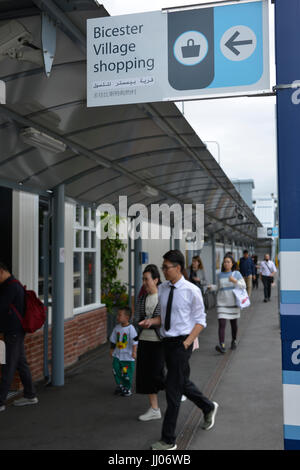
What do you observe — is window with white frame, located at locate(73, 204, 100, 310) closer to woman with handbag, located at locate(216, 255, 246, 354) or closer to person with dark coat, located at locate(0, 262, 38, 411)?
woman with handbag, located at locate(216, 255, 246, 354)

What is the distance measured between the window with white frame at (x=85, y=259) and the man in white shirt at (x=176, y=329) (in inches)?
175

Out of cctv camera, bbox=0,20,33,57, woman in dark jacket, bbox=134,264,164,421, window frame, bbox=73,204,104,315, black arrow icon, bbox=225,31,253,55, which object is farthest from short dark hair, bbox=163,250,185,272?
window frame, bbox=73,204,104,315

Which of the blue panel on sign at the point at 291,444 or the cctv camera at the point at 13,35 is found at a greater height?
the cctv camera at the point at 13,35

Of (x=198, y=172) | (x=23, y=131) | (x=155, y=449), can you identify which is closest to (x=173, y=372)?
(x=155, y=449)

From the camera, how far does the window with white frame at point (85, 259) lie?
9.05m

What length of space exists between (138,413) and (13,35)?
3976mm

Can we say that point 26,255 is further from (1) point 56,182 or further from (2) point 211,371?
(2) point 211,371

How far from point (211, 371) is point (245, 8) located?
5.81 meters

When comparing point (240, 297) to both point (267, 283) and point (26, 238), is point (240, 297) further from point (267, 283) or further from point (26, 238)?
point (267, 283)

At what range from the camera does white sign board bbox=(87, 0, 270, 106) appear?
8.54 ft

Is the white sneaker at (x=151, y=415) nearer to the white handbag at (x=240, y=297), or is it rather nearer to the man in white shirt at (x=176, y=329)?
the man in white shirt at (x=176, y=329)

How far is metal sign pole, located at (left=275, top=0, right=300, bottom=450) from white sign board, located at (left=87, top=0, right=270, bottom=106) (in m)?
0.44

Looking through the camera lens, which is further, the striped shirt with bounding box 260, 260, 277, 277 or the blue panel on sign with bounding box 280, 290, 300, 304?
the striped shirt with bounding box 260, 260, 277, 277

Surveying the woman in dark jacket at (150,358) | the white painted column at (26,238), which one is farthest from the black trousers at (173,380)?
the white painted column at (26,238)
